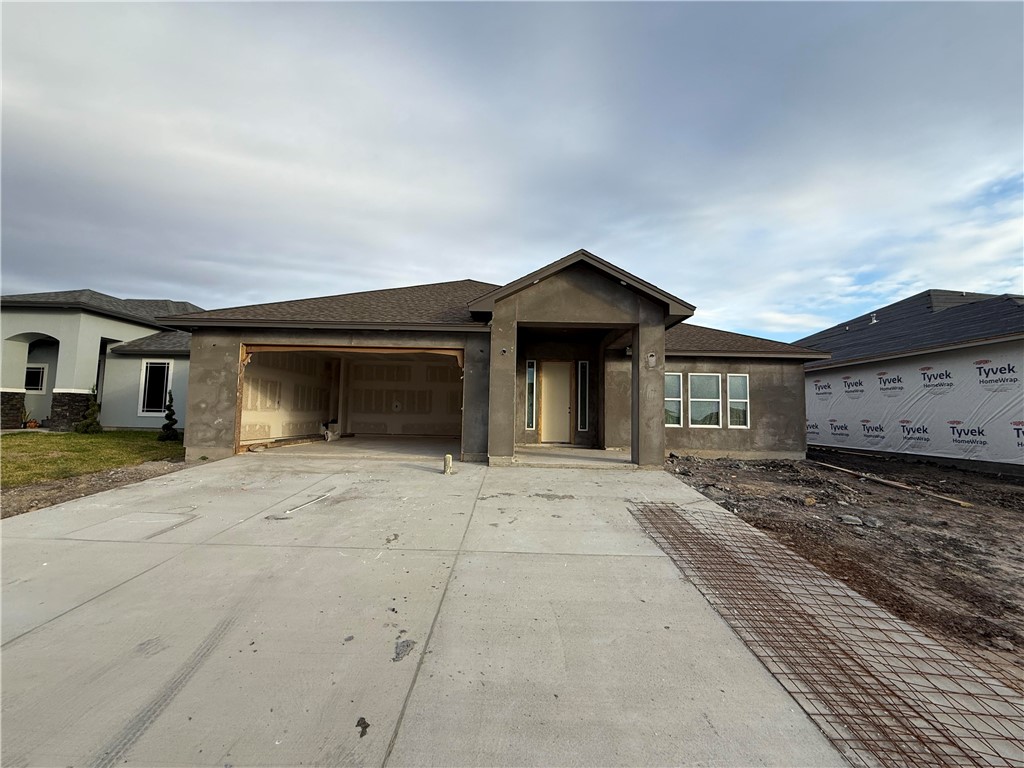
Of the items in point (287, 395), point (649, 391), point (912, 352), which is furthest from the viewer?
point (287, 395)

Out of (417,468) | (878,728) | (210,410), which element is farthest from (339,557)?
(210,410)

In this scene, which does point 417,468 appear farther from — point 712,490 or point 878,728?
point 878,728

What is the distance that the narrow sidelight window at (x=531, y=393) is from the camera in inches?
529

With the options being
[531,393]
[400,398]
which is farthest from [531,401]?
[400,398]

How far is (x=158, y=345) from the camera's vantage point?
1681cm

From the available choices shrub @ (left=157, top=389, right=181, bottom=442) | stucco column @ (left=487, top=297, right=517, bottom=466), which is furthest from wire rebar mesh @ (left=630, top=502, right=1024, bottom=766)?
shrub @ (left=157, top=389, right=181, bottom=442)

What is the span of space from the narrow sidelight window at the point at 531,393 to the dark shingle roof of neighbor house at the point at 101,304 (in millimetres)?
11132

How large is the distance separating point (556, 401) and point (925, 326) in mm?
12331

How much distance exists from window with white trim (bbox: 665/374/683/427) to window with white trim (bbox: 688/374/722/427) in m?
0.29

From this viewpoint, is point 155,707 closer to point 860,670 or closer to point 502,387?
point 860,670

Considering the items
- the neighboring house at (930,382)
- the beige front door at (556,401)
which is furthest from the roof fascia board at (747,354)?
the neighboring house at (930,382)

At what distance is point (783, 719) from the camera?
2422 mm

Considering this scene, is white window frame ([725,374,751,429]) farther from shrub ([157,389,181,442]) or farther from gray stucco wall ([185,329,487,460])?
shrub ([157,389,181,442])

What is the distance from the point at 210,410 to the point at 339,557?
7954mm
